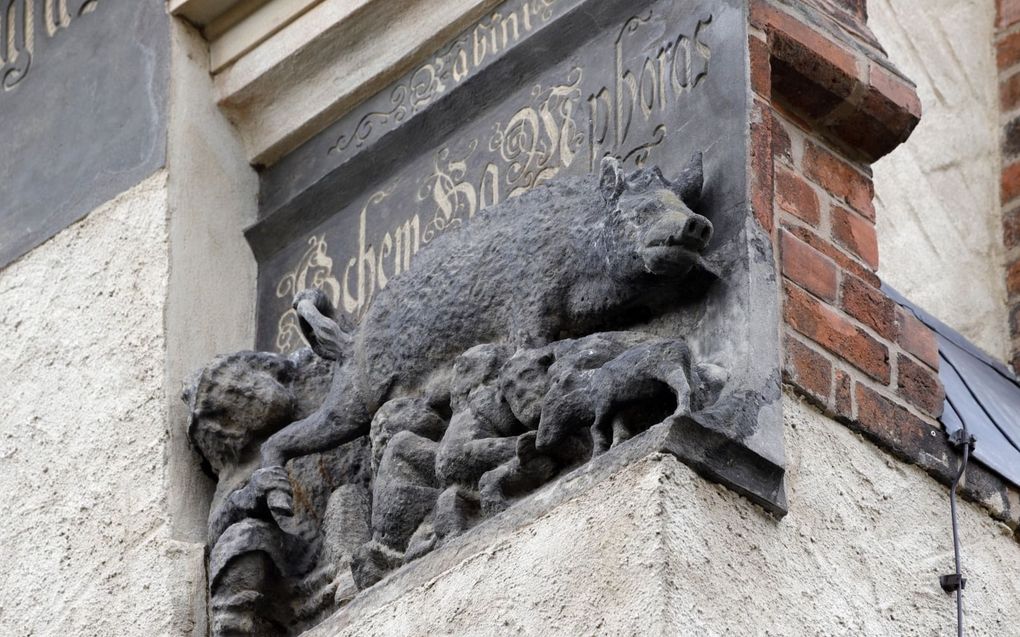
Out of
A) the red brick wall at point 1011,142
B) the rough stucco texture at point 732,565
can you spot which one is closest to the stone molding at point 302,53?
the rough stucco texture at point 732,565

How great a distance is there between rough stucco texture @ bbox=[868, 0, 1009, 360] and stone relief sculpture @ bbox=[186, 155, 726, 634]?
1.59 metres

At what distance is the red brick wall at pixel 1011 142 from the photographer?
572 centimetres

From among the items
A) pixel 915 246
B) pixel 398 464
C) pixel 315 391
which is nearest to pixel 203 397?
pixel 315 391

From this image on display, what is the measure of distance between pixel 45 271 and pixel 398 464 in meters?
1.20

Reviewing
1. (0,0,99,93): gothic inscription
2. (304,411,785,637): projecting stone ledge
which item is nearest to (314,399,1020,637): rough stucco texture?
(304,411,785,637): projecting stone ledge

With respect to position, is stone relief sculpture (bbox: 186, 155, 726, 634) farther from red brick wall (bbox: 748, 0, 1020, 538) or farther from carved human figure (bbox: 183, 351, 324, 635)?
red brick wall (bbox: 748, 0, 1020, 538)

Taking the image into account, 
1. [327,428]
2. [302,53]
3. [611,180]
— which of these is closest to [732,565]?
[611,180]

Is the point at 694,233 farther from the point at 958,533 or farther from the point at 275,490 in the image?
the point at 275,490

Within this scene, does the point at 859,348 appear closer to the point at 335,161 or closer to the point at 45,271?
the point at 335,161

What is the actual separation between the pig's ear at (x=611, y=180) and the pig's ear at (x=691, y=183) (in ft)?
0.29

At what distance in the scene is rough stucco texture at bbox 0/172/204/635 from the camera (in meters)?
4.57

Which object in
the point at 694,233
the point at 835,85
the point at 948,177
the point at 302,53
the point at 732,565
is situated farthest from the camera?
the point at 948,177

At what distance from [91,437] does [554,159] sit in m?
1.01

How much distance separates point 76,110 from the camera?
5285 mm
